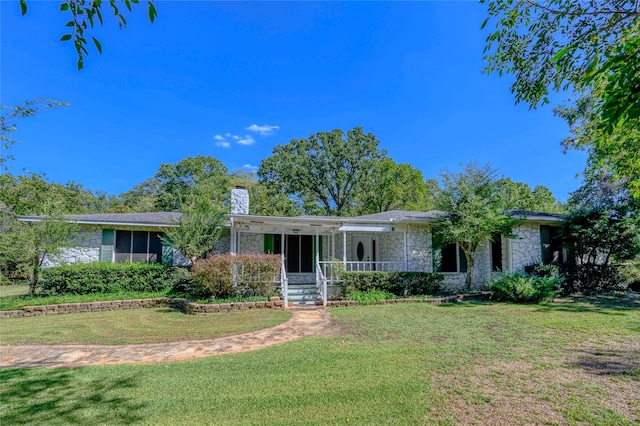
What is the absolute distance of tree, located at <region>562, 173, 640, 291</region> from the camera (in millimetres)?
12258

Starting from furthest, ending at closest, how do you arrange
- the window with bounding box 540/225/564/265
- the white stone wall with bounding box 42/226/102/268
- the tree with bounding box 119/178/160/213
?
1. the tree with bounding box 119/178/160/213
2. the window with bounding box 540/225/564/265
3. the white stone wall with bounding box 42/226/102/268

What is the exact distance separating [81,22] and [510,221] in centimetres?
1334

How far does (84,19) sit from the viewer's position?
2424 mm

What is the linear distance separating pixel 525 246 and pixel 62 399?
15327 millimetres

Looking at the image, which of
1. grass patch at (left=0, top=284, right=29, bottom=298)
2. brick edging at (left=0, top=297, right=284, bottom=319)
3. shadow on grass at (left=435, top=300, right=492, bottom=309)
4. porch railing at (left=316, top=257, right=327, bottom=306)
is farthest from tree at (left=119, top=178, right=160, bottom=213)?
shadow on grass at (left=435, top=300, right=492, bottom=309)

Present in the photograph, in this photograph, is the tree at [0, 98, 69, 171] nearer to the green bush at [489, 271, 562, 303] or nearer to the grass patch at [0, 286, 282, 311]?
the grass patch at [0, 286, 282, 311]

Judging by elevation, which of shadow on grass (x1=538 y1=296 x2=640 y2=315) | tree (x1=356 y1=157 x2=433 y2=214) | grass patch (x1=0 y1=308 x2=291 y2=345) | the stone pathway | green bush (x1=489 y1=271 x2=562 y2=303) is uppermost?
tree (x1=356 y1=157 x2=433 y2=214)

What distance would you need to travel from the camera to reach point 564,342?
588 cm

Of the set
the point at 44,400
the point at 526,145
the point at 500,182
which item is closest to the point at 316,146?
the point at 526,145

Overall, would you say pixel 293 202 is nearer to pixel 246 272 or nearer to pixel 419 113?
pixel 419 113

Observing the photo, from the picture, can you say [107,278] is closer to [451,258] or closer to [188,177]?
[451,258]

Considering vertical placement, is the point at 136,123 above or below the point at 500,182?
above

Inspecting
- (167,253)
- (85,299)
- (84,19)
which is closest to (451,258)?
(167,253)

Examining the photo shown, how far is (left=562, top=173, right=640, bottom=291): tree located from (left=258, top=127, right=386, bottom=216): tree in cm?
1854
